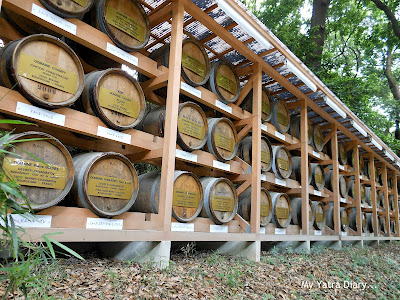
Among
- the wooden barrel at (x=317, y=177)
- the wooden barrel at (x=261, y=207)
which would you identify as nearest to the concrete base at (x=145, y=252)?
the wooden barrel at (x=261, y=207)

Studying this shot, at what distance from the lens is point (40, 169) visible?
328 centimetres

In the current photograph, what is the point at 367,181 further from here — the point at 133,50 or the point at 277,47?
the point at 133,50

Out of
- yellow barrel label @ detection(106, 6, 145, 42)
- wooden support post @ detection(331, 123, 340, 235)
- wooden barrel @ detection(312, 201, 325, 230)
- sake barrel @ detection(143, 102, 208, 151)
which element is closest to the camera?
yellow barrel label @ detection(106, 6, 145, 42)

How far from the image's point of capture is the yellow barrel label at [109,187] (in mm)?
3708

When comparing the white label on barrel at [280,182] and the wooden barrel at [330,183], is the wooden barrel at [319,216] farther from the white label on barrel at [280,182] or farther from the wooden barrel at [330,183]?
the white label on barrel at [280,182]

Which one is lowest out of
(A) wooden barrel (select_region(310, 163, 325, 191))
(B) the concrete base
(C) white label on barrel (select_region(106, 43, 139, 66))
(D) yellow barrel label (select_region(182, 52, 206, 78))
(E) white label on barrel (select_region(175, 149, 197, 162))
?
(B) the concrete base

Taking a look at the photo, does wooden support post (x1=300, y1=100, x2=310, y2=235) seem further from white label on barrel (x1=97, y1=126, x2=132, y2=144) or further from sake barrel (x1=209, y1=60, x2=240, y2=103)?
white label on barrel (x1=97, y1=126, x2=132, y2=144)

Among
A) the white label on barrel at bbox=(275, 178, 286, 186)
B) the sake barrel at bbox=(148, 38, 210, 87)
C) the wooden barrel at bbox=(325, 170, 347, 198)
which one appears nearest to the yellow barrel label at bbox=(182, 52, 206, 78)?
the sake barrel at bbox=(148, 38, 210, 87)

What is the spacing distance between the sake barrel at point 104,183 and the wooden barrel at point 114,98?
45cm

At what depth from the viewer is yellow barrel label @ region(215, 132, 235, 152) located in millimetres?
5641

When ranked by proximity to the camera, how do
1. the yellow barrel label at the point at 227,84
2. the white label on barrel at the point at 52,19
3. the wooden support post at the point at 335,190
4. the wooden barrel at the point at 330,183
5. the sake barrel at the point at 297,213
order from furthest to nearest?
the wooden barrel at the point at 330,183, the wooden support post at the point at 335,190, the sake barrel at the point at 297,213, the yellow barrel label at the point at 227,84, the white label on barrel at the point at 52,19

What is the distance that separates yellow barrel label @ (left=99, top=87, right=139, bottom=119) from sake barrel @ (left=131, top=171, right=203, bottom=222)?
0.95m

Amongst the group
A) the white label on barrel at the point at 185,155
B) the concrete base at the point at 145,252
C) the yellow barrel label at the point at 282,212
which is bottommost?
the concrete base at the point at 145,252

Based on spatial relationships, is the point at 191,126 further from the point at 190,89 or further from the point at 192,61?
the point at 192,61
